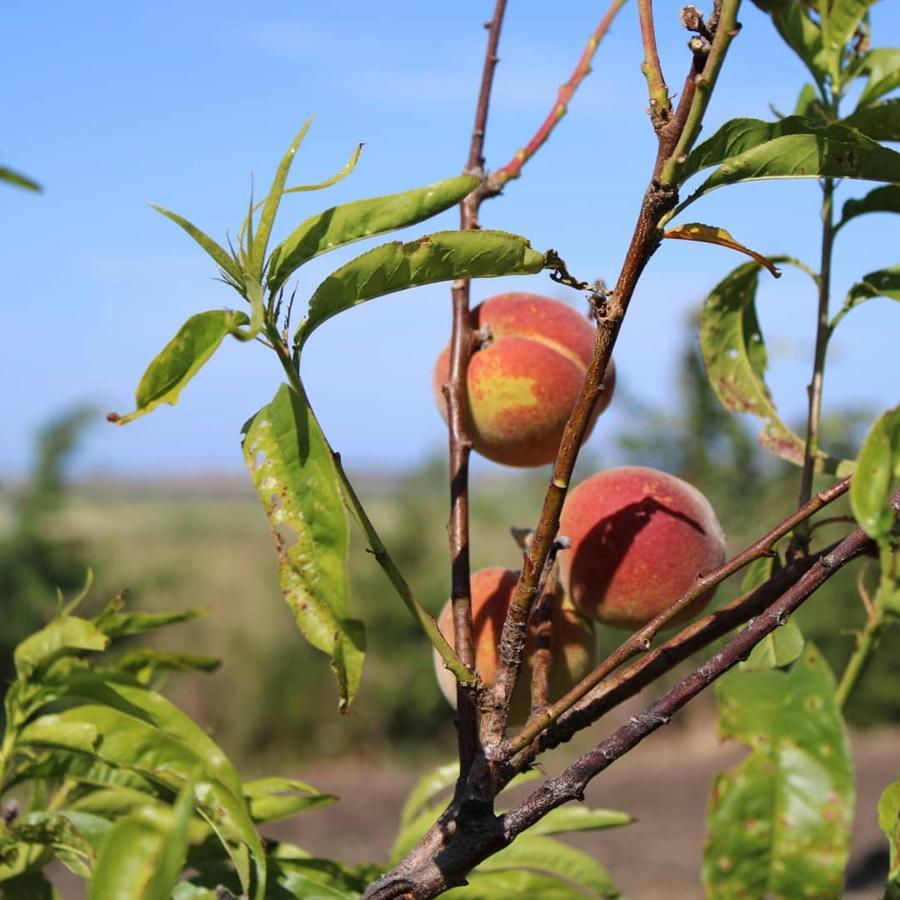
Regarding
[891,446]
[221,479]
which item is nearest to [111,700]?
[891,446]

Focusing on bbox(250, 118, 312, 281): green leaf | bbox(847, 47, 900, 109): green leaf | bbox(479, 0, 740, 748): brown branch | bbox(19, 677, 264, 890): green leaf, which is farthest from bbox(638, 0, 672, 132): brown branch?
bbox(19, 677, 264, 890): green leaf

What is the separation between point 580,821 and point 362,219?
2.26 feet

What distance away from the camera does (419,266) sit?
26.2 inches

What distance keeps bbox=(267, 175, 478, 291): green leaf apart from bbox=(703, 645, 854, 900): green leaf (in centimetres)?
73

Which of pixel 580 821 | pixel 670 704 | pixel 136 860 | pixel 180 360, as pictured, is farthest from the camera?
pixel 580 821

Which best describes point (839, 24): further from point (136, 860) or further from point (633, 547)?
point (136, 860)

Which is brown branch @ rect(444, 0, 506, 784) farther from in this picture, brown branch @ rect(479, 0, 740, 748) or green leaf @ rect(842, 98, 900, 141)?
green leaf @ rect(842, 98, 900, 141)

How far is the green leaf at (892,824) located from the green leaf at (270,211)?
0.57 m

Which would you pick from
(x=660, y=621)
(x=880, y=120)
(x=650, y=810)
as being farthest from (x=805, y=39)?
(x=650, y=810)

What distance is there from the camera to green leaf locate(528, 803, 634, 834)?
107 centimetres

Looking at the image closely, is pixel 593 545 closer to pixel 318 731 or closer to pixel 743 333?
pixel 743 333

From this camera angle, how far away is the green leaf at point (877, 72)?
1.04 meters

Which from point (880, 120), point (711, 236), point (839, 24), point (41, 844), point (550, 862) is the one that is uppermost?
point (839, 24)

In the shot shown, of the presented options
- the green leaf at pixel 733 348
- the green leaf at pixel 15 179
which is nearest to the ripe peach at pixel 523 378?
the green leaf at pixel 733 348
